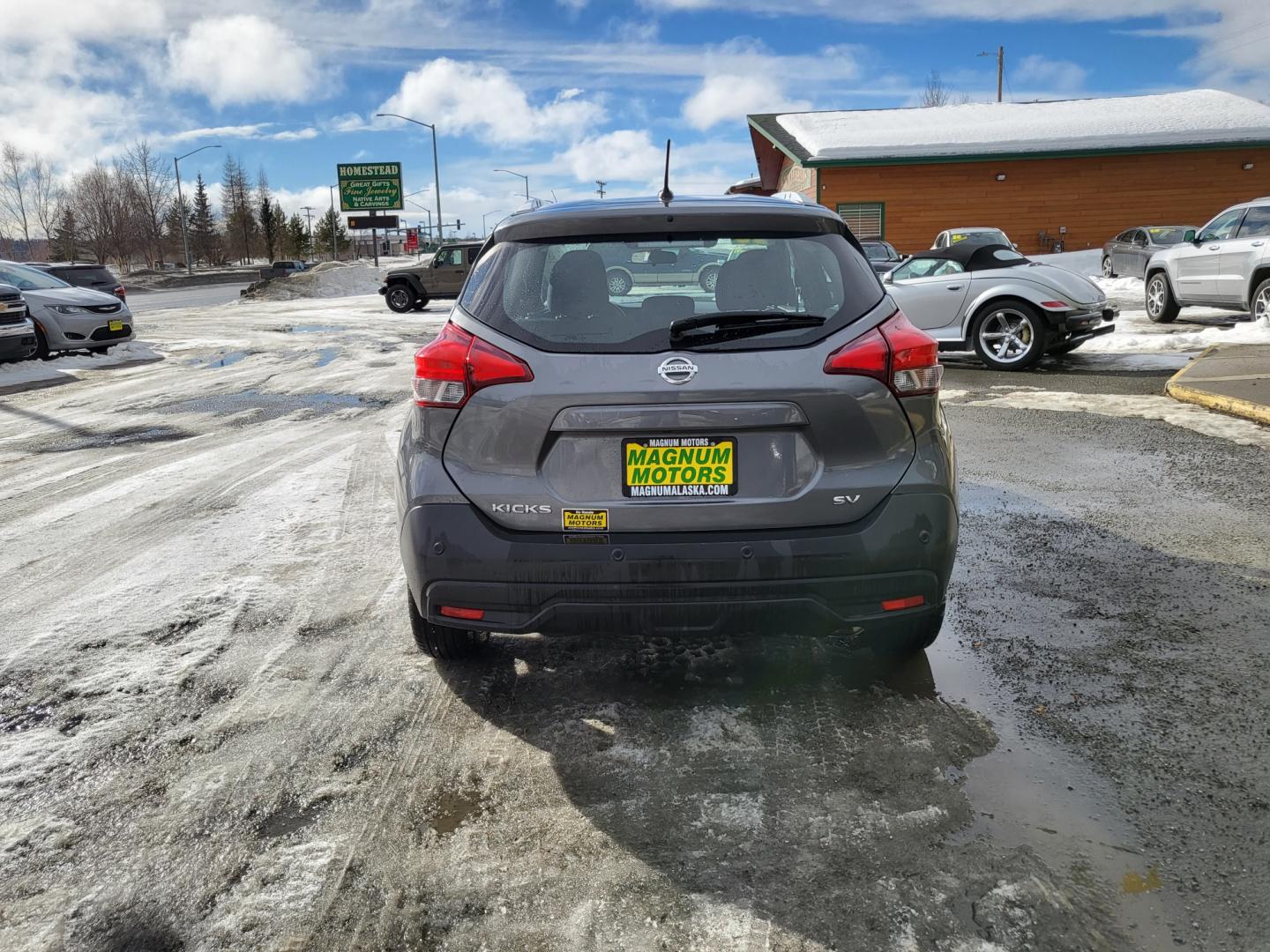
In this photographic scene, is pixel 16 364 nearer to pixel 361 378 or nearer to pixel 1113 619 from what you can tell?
pixel 361 378

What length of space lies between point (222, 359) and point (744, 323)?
15.3 metres

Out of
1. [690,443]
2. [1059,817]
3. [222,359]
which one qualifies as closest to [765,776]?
[1059,817]

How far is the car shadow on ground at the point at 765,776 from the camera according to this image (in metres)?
2.43

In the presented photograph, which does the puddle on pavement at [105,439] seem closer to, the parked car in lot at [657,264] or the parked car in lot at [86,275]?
the parked car in lot at [657,264]

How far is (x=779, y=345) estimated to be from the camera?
3145mm

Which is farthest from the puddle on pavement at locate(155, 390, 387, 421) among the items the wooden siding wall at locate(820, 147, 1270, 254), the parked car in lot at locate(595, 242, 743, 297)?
the wooden siding wall at locate(820, 147, 1270, 254)

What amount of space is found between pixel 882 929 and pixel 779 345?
1.68 metres

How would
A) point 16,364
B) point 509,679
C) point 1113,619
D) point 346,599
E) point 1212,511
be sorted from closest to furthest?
1. point 509,679
2. point 1113,619
3. point 346,599
4. point 1212,511
5. point 16,364

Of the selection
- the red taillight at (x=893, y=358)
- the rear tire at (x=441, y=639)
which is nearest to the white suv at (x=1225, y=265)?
the red taillight at (x=893, y=358)

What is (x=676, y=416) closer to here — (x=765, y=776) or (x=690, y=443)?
(x=690, y=443)

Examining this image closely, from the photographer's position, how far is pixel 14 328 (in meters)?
14.7

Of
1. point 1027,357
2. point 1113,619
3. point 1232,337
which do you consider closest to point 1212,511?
point 1113,619

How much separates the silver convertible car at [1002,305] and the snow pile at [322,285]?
32137 mm

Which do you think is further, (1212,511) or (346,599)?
(1212,511)
